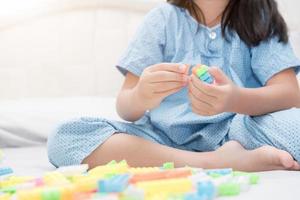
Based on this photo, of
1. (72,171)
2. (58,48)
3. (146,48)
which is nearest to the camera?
(72,171)

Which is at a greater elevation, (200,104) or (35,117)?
(200,104)

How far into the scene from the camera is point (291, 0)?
5.39 ft

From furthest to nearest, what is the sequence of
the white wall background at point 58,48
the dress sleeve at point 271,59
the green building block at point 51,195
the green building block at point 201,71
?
the white wall background at point 58,48 → the dress sleeve at point 271,59 → the green building block at point 201,71 → the green building block at point 51,195

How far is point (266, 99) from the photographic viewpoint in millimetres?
978

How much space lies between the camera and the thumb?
0.86m

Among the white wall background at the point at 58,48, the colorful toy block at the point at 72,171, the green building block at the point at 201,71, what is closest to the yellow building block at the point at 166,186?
the colorful toy block at the point at 72,171

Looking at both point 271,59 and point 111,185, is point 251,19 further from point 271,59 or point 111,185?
point 111,185

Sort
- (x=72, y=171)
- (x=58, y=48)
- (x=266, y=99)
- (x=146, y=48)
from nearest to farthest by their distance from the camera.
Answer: (x=72, y=171)
(x=266, y=99)
(x=146, y=48)
(x=58, y=48)

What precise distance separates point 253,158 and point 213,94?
13 cm

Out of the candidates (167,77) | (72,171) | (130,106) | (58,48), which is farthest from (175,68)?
(58,48)

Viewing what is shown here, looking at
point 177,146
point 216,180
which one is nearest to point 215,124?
point 177,146

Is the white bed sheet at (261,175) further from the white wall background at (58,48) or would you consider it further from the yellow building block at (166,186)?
the white wall background at (58,48)

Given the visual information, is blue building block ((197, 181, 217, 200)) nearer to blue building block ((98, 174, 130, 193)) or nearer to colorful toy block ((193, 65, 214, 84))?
blue building block ((98, 174, 130, 193))

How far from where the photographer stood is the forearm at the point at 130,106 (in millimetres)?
958
